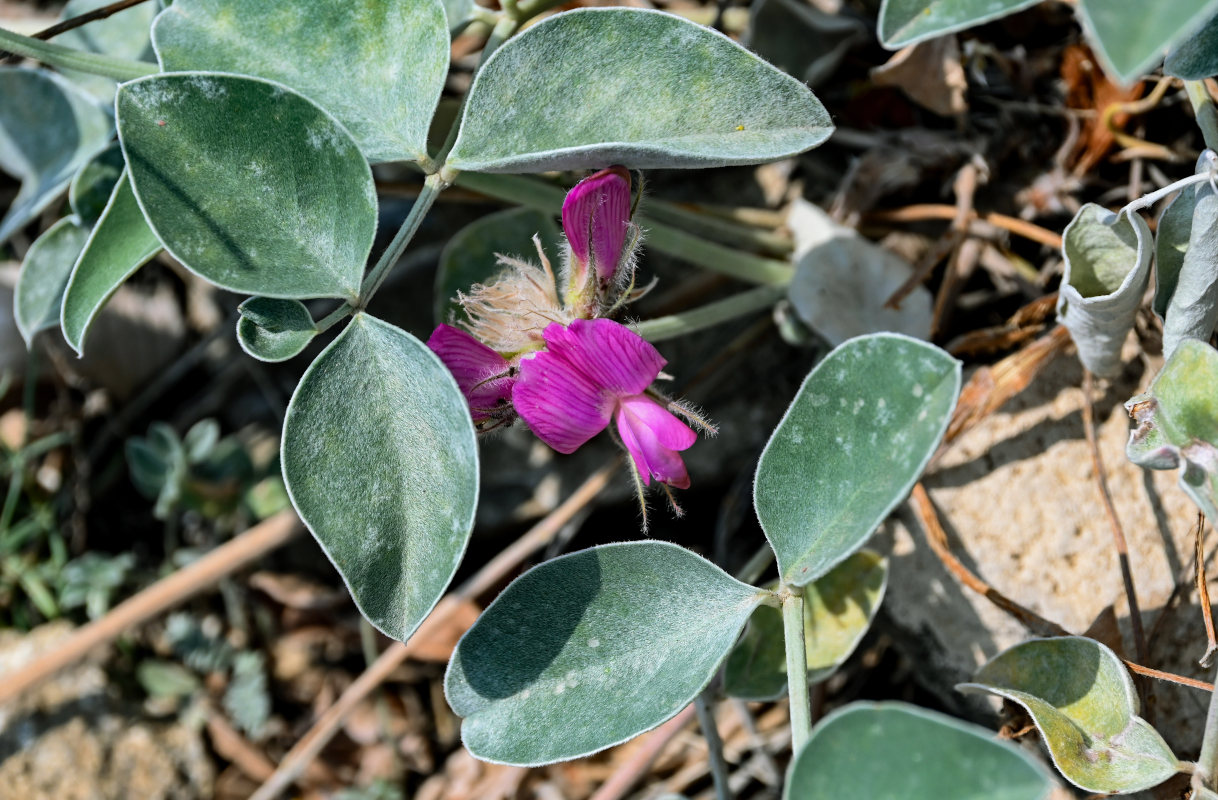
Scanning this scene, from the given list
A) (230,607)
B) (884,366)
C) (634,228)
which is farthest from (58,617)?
(884,366)

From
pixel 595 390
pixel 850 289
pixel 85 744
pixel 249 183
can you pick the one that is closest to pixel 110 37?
pixel 249 183


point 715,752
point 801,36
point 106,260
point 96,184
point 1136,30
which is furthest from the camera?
point 801,36

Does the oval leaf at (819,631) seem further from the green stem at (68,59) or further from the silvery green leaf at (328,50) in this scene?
the green stem at (68,59)

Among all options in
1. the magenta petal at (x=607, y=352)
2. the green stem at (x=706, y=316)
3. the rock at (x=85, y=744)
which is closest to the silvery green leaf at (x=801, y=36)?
the green stem at (x=706, y=316)

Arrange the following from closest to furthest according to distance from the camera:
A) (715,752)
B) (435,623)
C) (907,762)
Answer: (907,762), (715,752), (435,623)

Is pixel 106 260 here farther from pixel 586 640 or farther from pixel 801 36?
pixel 801 36
